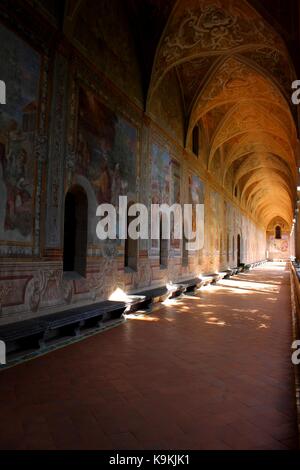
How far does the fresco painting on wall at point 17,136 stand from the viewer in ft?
18.6

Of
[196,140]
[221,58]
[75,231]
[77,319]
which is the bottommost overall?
[77,319]

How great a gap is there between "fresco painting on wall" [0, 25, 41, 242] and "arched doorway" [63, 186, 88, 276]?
1.77m

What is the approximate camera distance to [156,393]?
13.4ft

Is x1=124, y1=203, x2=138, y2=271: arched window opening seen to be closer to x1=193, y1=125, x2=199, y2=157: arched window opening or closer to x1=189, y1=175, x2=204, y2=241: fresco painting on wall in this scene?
x1=189, y1=175, x2=204, y2=241: fresco painting on wall

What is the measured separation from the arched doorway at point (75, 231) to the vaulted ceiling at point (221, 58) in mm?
3752

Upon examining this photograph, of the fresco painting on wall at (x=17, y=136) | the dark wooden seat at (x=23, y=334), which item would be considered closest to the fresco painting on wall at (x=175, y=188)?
the fresco painting on wall at (x=17, y=136)

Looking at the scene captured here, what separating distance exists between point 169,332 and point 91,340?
164cm

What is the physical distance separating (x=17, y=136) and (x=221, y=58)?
8986 millimetres

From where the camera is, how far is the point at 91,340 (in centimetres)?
655

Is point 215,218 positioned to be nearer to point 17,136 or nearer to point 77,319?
point 77,319

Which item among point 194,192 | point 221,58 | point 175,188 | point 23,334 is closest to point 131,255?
point 175,188

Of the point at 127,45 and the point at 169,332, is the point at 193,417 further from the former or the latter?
the point at 127,45

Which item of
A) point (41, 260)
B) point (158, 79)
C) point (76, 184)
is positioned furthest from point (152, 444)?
point (158, 79)

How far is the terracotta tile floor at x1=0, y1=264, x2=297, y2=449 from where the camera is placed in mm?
3080
